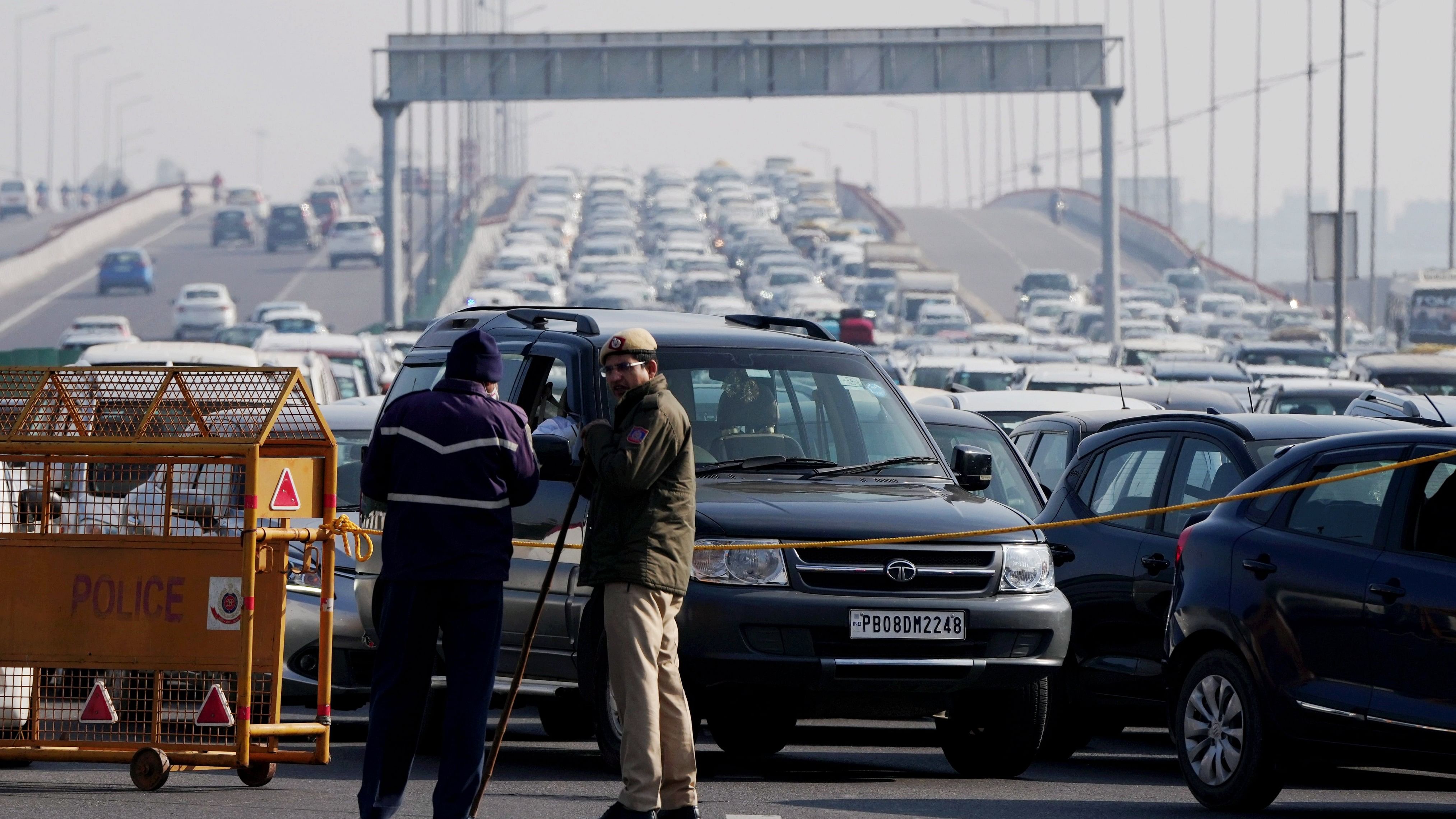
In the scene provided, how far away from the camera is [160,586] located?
9203mm

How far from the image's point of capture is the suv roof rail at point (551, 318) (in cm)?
1062

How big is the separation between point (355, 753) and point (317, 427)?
1922 millimetres

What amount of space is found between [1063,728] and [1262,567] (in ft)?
7.80

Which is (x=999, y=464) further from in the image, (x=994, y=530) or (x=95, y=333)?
(x=95, y=333)

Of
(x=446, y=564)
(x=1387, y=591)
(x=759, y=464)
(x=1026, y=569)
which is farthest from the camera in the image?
(x=759, y=464)

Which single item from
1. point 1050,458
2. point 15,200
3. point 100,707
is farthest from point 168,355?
point 15,200

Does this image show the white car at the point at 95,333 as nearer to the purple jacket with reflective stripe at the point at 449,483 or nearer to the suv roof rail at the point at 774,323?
the suv roof rail at the point at 774,323

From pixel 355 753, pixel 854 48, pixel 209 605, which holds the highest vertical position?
pixel 854 48

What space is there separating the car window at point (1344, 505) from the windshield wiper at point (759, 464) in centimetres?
205

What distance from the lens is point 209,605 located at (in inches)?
360

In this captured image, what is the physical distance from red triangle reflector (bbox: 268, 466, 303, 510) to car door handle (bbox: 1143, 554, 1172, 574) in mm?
3772

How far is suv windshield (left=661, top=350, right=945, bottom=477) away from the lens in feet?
32.9

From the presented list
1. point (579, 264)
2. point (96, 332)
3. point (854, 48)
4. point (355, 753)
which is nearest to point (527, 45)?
point (854, 48)

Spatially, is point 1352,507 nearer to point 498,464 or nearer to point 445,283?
point 498,464
